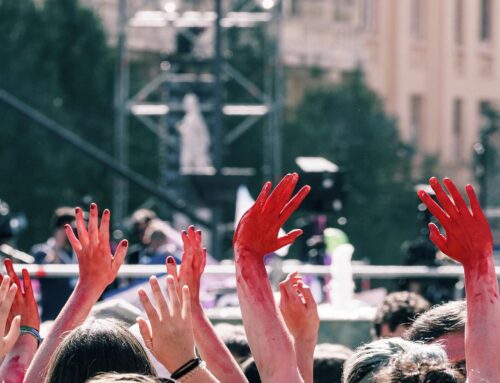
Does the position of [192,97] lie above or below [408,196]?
above

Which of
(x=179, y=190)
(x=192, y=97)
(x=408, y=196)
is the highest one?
(x=192, y=97)

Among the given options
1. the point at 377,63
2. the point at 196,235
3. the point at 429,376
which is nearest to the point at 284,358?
the point at 429,376

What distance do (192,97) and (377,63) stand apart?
1926 centimetres

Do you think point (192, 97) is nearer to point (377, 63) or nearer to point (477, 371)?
point (477, 371)

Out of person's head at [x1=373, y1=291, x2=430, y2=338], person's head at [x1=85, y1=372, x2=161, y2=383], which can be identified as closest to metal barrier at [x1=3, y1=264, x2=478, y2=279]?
person's head at [x1=373, y1=291, x2=430, y2=338]

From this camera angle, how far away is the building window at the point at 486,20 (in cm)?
3575

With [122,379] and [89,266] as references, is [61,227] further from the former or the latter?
[122,379]

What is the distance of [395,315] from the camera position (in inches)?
185

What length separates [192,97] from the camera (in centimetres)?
1541

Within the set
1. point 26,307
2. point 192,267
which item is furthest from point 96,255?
point 192,267

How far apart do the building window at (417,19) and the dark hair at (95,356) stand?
108 ft

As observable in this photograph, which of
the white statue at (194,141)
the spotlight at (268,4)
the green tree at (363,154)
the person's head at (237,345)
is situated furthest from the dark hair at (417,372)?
A: the green tree at (363,154)

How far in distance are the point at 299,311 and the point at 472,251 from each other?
541 mm

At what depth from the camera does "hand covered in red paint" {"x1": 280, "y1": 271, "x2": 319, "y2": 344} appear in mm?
3328
